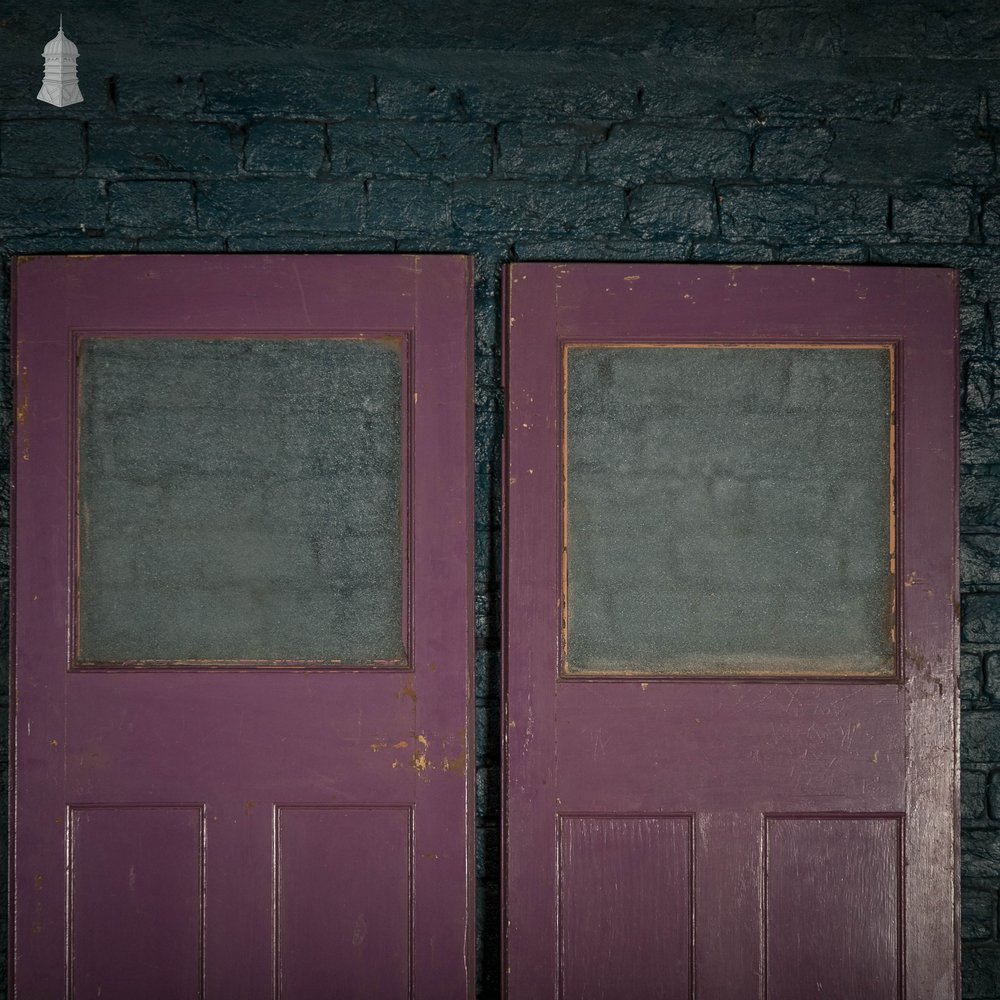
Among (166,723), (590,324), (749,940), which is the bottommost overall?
(749,940)

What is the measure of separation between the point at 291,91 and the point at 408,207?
0.42 m

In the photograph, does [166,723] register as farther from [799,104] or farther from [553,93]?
[799,104]

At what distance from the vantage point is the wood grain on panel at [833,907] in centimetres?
212

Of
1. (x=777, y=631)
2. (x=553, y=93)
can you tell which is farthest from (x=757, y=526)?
(x=553, y=93)

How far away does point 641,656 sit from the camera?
7.09 ft

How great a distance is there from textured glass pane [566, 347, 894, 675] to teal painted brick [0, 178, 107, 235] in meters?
1.28

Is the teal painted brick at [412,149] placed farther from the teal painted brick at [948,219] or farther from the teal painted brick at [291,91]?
the teal painted brick at [948,219]

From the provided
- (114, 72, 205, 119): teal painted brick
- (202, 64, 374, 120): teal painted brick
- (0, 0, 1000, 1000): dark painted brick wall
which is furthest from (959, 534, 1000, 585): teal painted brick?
(114, 72, 205, 119): teal painted brick

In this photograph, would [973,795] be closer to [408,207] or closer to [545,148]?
[545,148]

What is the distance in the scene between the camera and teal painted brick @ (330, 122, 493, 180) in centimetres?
219

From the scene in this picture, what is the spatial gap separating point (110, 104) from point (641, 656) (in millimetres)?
1964

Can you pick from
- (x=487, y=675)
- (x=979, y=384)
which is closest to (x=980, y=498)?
(x=979, y=384)

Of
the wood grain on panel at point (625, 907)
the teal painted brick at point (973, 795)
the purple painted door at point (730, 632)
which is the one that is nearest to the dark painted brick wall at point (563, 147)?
the teal painted brick at point (973, 795)

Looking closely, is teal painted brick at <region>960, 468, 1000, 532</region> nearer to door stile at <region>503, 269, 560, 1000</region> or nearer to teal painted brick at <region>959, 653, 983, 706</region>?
teal painted brick at <region>959, 653, 983, 706</region>
